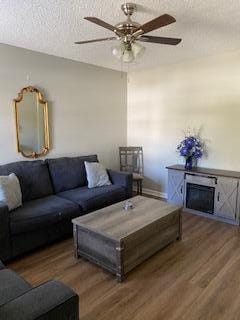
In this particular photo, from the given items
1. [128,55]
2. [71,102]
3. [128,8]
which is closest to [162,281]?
[128,55]

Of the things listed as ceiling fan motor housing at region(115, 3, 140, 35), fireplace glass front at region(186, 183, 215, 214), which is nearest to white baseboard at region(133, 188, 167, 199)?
fireplace glass front at region(186, 183, 215, 214)

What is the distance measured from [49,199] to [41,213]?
0.49 metres

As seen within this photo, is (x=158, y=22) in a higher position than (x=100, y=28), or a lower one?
lower

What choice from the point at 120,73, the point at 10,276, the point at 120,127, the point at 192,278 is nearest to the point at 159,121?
the point at 120,127

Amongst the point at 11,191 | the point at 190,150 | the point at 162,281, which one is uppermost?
the point at 190,150

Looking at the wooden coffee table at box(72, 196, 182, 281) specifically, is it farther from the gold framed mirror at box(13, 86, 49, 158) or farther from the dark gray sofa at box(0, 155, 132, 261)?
the gold framed mirror at box(13, 86, 49, 158)

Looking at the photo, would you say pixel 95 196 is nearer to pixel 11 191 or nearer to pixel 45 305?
pixel 11 191

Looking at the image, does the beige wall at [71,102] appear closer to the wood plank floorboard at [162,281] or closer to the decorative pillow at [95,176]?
the decorative pillow at [95,176]

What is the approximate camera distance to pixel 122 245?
216 cm

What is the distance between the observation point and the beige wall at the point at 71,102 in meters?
3.27

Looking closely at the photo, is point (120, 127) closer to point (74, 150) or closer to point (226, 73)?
point (74, 150)

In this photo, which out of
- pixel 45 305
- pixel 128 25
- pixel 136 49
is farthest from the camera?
pixel 136 49

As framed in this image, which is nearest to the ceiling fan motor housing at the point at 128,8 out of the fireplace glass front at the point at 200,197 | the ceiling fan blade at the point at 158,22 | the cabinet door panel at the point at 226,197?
the ceiling fan blade at the point at 158,22

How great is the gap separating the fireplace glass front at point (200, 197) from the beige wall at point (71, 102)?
176cm
